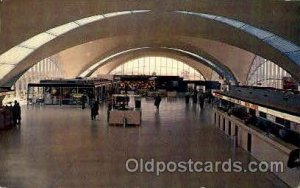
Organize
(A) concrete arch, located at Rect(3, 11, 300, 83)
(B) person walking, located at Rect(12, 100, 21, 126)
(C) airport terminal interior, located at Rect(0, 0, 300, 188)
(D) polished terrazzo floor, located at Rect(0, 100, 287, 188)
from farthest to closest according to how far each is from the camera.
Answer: (A) concrete arch, located at Rect(3, 11, 300, 83) < (B) person walking, located at Rect(12, 100, 21, 126) < (C) airport terminal interior, located at Rect(0, 0, 300, 188) < (D) polished terrazzo floor, located at Rect(0, 100, 287, 188)

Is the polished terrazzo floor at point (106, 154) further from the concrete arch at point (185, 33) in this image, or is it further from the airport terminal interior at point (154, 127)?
the concrete arch at point (185, 33)

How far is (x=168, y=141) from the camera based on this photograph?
64.3 ft

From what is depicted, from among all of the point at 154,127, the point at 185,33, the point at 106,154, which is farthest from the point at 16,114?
the point at 185,33

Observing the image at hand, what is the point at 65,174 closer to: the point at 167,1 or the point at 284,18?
the point at 167,1

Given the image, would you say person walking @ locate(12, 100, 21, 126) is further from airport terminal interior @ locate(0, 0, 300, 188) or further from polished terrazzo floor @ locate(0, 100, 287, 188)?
polished terrazzo floor @ locate(0, 100, 287, 188)

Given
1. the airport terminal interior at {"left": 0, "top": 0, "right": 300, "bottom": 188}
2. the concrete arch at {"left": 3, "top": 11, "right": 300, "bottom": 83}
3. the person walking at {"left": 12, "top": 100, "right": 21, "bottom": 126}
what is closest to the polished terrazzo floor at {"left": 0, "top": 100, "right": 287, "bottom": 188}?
the airport terminal interior at {"left": 0, "top": 0, "right": 300, "bottom": 188}

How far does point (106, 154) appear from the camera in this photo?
1611cm

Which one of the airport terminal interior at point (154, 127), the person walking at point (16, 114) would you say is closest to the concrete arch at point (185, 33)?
the airport terminal interior at point (154, 127)

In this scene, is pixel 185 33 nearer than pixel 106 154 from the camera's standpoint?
No

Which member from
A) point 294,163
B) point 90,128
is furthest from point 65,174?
point 90,128

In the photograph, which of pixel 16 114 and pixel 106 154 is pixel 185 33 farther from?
pixel 106 154

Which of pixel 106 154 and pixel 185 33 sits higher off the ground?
pixel 185 33

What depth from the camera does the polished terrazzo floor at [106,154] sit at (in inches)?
476

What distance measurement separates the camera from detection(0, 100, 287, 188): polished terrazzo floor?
12094 mm
